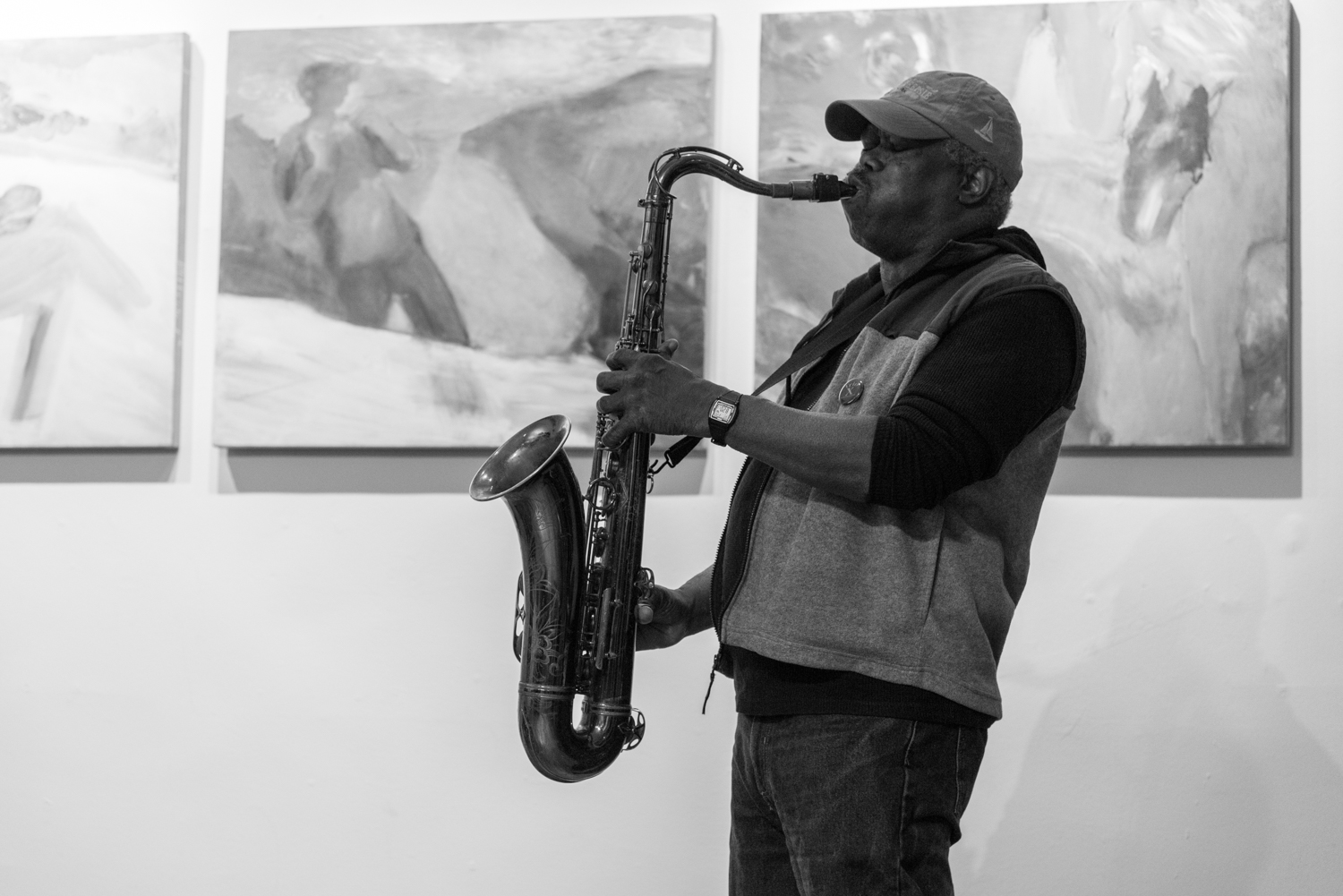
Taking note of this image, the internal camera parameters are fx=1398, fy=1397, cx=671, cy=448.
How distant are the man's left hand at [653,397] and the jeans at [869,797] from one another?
1.30 feet

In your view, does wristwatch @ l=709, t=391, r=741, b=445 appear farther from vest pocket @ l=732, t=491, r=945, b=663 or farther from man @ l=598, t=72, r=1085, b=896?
vest pocket @ l=732, t=491, r=945, b=663

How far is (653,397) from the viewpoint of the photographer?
1.80 meters

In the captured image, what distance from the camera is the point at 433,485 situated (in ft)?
9.23

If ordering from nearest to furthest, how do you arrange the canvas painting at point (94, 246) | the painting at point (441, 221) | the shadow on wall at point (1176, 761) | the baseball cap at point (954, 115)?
the baseball cap at point (954, 115) → the shadow on wall at point (1176, 761) → the painting at point (441, 221) → the canvas painting at point (94, 246)

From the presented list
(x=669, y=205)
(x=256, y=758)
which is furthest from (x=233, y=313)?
(x=669, y=205)

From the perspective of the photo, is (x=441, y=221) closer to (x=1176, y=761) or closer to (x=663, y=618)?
(x=663, y=618)

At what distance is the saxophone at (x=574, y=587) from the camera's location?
6.61 ft

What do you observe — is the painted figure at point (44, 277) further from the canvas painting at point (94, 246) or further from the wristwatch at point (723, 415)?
the wristwatch at point (723, 415)

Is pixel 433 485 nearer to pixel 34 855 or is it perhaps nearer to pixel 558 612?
pixel 558 612

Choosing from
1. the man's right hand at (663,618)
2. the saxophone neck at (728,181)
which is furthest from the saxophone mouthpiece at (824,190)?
the man's right hand at (663,618)

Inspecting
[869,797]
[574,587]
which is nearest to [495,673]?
[574,587]

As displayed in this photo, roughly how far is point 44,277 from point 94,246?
0.13 meters

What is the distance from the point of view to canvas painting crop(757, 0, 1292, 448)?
8.29ft

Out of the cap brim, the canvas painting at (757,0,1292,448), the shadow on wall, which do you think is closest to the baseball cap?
the cap brim
